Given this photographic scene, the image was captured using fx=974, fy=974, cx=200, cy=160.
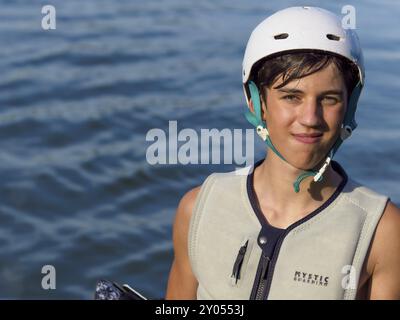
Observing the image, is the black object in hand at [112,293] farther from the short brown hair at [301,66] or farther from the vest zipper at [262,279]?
the short brown hair at [301,66]

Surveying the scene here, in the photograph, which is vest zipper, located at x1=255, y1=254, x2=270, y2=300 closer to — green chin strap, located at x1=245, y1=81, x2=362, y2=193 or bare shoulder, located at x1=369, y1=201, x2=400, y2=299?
green chin strap, located at x1=245, y1=81, x2=362, y2=193

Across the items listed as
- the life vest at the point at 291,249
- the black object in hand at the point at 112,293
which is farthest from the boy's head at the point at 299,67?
the black object in hand at the point at 112,293

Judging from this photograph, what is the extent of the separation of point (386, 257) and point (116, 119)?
6.34 metres

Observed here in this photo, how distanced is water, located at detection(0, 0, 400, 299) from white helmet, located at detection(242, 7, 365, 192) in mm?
3697

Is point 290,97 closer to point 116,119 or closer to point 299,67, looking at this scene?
point 299,67

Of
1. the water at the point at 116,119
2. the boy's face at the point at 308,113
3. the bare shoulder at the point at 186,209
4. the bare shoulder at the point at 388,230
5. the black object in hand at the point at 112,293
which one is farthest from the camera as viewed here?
the water at the point at 116,119

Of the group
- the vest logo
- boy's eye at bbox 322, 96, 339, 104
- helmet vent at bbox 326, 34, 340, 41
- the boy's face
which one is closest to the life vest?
the vest logo

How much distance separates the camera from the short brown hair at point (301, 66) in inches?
154

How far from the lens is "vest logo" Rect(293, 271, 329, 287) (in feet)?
13.1

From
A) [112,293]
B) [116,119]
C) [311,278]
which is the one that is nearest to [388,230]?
[311,278]

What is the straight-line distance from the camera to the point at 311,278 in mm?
3998

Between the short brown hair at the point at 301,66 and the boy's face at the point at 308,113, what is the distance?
0.02 meters
